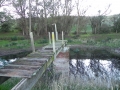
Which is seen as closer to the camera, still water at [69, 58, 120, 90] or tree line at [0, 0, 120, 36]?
still water at [69, 58, 120, 90]

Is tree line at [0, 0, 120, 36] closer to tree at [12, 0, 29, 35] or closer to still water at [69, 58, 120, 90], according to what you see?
tree at [12, 0, 29, 35]

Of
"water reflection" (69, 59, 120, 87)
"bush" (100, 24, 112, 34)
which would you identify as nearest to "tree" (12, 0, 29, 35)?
"bush" (100, 24, 112, 34)

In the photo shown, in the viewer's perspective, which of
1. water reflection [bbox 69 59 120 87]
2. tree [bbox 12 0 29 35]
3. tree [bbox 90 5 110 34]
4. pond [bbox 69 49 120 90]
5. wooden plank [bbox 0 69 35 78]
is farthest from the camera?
tree [bbox 90 5 110 34]

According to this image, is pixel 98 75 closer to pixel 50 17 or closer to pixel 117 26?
pixel 50 17

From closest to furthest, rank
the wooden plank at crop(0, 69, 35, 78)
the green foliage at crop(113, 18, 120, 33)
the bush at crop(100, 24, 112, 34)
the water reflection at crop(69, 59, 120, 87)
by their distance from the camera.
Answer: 1. the wooden plank at crop(0, 69, 35, 78)
2. the water reflection at crop(69, 59, 120, 87)
3. the green foliage at crop(113, 18, 120, 33)
4. the bush at crop(100, 24, 112, 34)

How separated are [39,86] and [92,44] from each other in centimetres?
1172

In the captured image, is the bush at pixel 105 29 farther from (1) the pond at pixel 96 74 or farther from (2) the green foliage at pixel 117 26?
(1) the pond at pixel 96 74

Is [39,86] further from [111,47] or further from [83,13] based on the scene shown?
[83,13]

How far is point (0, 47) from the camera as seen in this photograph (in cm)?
1465

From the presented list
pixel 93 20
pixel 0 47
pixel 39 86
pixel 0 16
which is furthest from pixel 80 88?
pixel 93 20

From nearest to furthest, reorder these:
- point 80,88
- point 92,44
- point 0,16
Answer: point 80,88 < point 92,44 < point 0,16

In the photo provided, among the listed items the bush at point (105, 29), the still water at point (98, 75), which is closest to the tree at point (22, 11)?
the bush at point (105, 29)

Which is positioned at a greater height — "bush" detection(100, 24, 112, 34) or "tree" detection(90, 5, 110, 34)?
"tree" detection(90, 5, 110, 34)

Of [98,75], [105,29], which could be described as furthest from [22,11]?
[98,75]
